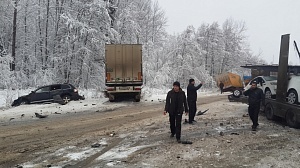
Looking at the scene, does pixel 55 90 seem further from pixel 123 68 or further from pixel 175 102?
pixel 175 102

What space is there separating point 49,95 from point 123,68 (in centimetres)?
504

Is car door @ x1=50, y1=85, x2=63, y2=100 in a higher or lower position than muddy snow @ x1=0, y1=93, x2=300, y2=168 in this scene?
higher

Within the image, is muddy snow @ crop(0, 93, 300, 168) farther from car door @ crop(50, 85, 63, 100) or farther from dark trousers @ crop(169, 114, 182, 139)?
car door @ crop(50, 85, 63, 100)

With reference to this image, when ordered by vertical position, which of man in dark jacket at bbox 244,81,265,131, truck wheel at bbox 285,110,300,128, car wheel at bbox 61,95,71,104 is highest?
man in dark jacket at bbox 244,81,265,131

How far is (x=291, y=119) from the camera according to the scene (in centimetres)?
1062

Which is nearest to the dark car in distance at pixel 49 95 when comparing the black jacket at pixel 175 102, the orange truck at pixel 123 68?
the orange truck at pixel 123 68

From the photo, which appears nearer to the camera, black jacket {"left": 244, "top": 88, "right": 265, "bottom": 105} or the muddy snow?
the muddy snow

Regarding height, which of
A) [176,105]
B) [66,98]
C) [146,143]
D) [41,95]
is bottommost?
[66,98]

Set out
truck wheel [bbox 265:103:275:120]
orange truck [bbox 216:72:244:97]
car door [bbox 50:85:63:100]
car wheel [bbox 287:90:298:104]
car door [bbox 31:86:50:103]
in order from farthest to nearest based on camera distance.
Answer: orange truck [bbox 216:72:244:97], car door [bbox 50:85:63:100], car door [bbox 31:86:50:103], truck wheel [bbox 265:103:275:120], car wheel [bbox 287:90:298:104]

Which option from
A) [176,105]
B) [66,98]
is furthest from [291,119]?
[66,98]

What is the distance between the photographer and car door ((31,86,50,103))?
18.4 metres

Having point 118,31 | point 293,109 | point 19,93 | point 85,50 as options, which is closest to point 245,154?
point 293,109

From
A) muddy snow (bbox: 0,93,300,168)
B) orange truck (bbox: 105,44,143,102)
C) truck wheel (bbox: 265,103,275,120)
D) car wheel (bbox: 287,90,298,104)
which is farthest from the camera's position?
orange truck (bbox: 105,44,143,102)

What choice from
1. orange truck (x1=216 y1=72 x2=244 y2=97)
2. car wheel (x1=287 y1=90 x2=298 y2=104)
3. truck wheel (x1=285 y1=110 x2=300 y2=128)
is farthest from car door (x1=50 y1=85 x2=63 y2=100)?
orange truck (x1=216 y1=72 x2=244 y2=97)
